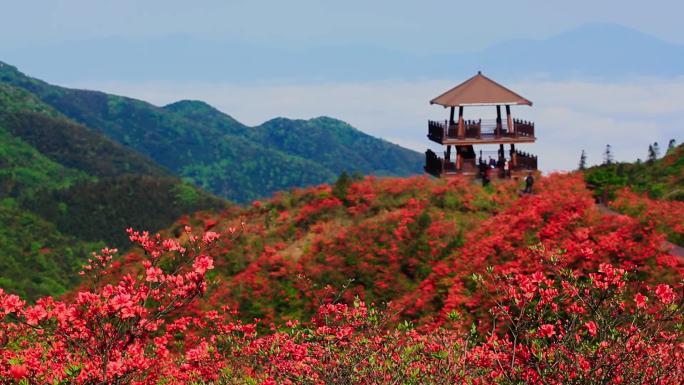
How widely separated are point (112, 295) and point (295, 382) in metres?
2.99

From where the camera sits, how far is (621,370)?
31.3 ft

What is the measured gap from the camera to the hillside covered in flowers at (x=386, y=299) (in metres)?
9.12

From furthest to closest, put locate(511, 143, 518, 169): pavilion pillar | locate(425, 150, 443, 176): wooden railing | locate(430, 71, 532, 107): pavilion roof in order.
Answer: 1. locate(425, 150, 443, 176): wooden railing
2. locate(511, 143, 518, 169): pavilion pillar
3. locate(430, 71, 532, 107): pavilion roof

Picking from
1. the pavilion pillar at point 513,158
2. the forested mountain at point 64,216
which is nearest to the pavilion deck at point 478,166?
the pavilion pillar at point 513,158

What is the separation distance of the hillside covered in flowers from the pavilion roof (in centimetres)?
559

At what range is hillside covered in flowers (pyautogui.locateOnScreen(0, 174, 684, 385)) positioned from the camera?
29.9 feet

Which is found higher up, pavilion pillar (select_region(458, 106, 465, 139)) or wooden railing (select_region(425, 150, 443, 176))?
pavilion pillar (select_region(458, 106, 465, 139))

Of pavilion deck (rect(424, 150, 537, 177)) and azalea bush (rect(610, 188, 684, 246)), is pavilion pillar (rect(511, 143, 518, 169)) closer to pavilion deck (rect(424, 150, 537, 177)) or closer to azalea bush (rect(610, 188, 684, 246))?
pavilion deck (rect(424, 150, 537, 177))

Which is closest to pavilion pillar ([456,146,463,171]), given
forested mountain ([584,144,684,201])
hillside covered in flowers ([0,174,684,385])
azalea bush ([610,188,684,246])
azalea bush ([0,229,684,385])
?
hillside covered in flowers ([0,174,684,385])

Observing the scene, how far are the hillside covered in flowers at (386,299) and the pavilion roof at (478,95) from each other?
5.59m

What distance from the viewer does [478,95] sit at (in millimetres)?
37094

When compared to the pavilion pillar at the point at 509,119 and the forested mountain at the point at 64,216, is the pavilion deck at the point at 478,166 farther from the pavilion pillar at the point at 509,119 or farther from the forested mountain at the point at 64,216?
the forested mountain at the point at 64,216

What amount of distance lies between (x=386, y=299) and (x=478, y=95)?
17.7 metres

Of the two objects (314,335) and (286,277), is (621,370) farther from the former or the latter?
(286,277)
